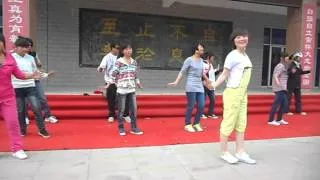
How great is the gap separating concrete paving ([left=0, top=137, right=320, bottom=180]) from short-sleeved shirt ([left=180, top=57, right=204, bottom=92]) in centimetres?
125

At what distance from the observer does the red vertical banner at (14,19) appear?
878cm

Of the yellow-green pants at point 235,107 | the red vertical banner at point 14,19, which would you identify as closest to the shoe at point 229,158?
the yellow-green pants at point 235,107

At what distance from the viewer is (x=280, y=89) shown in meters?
8.12

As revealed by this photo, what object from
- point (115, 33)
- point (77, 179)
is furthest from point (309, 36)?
point (77, 179)

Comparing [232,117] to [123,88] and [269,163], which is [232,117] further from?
[123,88]

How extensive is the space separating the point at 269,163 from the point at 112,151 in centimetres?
212

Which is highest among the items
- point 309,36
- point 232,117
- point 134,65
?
point 309,36

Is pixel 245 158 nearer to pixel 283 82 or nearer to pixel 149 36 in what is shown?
pixel 283 82

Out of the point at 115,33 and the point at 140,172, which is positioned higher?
the point at 115,33

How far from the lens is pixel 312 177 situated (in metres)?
4.75

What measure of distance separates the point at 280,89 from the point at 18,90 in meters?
4.84

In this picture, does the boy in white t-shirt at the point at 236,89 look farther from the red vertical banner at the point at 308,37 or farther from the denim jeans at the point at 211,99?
the red vertical banner at the point at 308,37

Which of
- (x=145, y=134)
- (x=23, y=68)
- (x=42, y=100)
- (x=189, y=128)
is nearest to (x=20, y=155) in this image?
(x=23, y=68)

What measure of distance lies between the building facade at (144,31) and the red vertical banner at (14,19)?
293 cm
